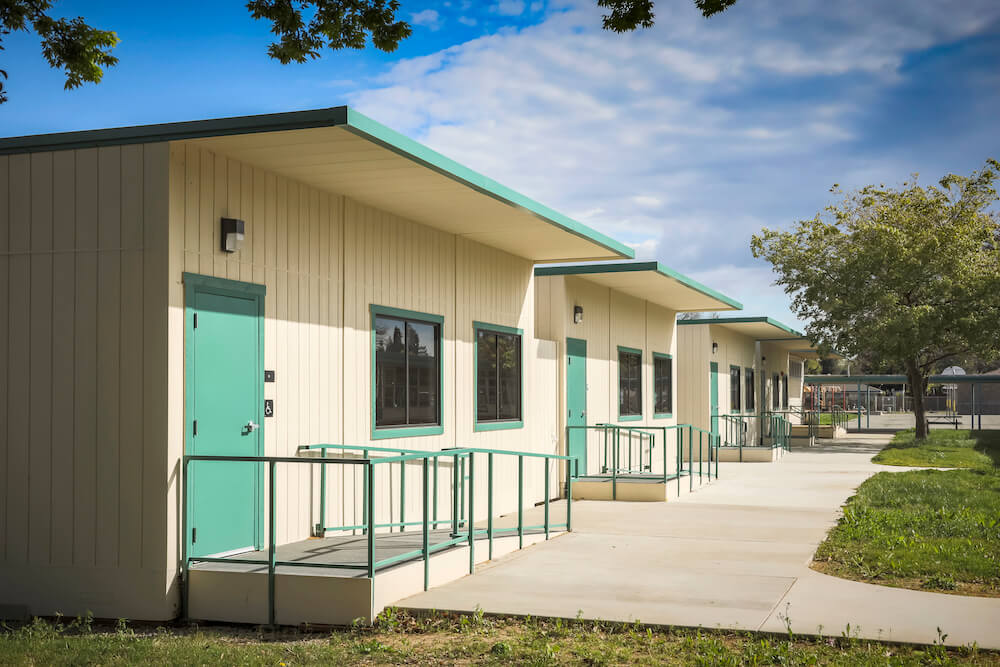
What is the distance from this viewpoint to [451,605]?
23.6 feet

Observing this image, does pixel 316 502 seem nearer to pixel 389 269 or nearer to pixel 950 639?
pixel 389 269

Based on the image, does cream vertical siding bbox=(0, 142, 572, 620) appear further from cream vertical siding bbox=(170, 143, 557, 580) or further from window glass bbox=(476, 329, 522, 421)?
window glass bbox=(476, 329, 522, 421)

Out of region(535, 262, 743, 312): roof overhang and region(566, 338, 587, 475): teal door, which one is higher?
region(535, 262, 743, 312): roof overhang

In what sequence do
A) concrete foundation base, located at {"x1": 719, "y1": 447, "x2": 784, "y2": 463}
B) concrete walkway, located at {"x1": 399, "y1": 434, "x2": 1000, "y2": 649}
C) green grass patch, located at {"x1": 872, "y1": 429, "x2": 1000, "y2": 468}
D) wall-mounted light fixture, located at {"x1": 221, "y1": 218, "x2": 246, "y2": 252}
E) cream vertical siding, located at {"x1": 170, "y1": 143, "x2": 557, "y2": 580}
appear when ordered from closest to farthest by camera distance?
concrete walkway, located at {"x1": 399, "y1": 434, "x2": 1000, "y2": 649} → cream vertical siding, located at {"x1": 170, "y1": 143, "x2": 557, "y2": 580} → wall-mounted light fixture, located at {"x1": 221, "y1": 218, "x2": 246, "y2": 252} → green grass patch, located at {"x1": 872, "y1": 429, "x2": 1000, "y2": 468} → concrete foundation base, located at {"x1": 719, "y1": 447, "x2": 784, "y2": 463}

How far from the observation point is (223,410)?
787 cm

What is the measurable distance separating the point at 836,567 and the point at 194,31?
8.49m

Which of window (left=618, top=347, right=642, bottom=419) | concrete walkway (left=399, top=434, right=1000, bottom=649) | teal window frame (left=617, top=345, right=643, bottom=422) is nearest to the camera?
concrete walkway (left=399, top=434, right=1000, bottom=649)

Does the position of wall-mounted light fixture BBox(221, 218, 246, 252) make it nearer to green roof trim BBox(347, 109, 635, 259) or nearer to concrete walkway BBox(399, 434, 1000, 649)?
green roof trim BBox(347, 109, 635, 259)

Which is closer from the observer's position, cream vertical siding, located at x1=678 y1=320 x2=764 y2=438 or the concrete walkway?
the concrete walkway

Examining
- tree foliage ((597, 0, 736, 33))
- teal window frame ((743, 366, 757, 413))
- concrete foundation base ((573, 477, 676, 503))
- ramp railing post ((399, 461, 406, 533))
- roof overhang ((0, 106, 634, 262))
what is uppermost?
tree foliage ((597, 0, 736, 33))

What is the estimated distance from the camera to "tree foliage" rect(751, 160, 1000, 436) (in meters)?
26.1

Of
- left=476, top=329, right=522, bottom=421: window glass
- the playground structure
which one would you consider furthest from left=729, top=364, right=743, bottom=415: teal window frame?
left=476, top=329, right=522, bottom=421: window glass

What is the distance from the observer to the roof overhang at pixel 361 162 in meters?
7.23

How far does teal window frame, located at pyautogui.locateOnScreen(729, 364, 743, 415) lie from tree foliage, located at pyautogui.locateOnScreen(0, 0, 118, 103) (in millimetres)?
21588
